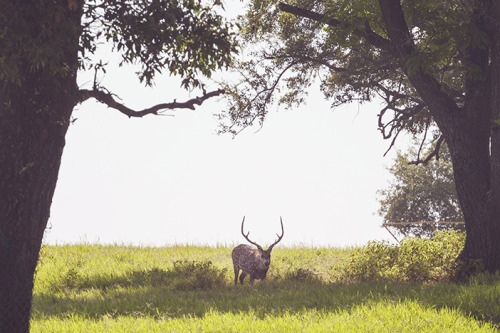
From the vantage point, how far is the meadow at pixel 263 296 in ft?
31.1

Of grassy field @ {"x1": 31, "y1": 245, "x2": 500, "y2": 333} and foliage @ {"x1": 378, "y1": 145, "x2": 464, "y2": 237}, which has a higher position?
foliage @ {"x1": 378, "y1": 145, "x2": 464, "y2": 237}

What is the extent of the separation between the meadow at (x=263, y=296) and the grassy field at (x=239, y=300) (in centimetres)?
3

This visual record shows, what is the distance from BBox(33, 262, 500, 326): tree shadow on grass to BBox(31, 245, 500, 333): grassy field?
0.02m

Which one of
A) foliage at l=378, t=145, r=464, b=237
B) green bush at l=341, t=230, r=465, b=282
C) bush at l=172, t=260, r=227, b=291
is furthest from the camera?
foliage at l=378, t=145, r=464, b=237

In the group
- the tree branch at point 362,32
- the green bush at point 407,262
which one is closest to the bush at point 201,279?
the green bush at point 407,262

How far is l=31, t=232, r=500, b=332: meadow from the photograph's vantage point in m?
9.48

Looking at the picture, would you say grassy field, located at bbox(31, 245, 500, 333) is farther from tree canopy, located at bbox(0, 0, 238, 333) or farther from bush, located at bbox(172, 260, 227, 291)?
tree canopy, located at bbox(0, 0, 238, 333)

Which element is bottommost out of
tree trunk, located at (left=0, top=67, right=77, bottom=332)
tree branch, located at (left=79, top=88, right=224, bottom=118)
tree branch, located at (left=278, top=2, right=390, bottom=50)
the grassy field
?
the grassy field

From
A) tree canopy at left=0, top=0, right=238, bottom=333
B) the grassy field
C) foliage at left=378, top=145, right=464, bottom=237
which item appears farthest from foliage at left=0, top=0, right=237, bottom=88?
foliage at left=378, top=145, right=464, bottom=237

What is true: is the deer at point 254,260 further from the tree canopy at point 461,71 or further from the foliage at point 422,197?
the foliage at point 422,197

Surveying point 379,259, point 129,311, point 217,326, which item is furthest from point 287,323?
point 379,259

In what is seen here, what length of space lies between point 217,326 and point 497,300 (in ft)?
19.4

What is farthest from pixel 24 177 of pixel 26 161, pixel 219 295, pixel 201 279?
pixel 201 279

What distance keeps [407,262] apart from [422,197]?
1638 cm
